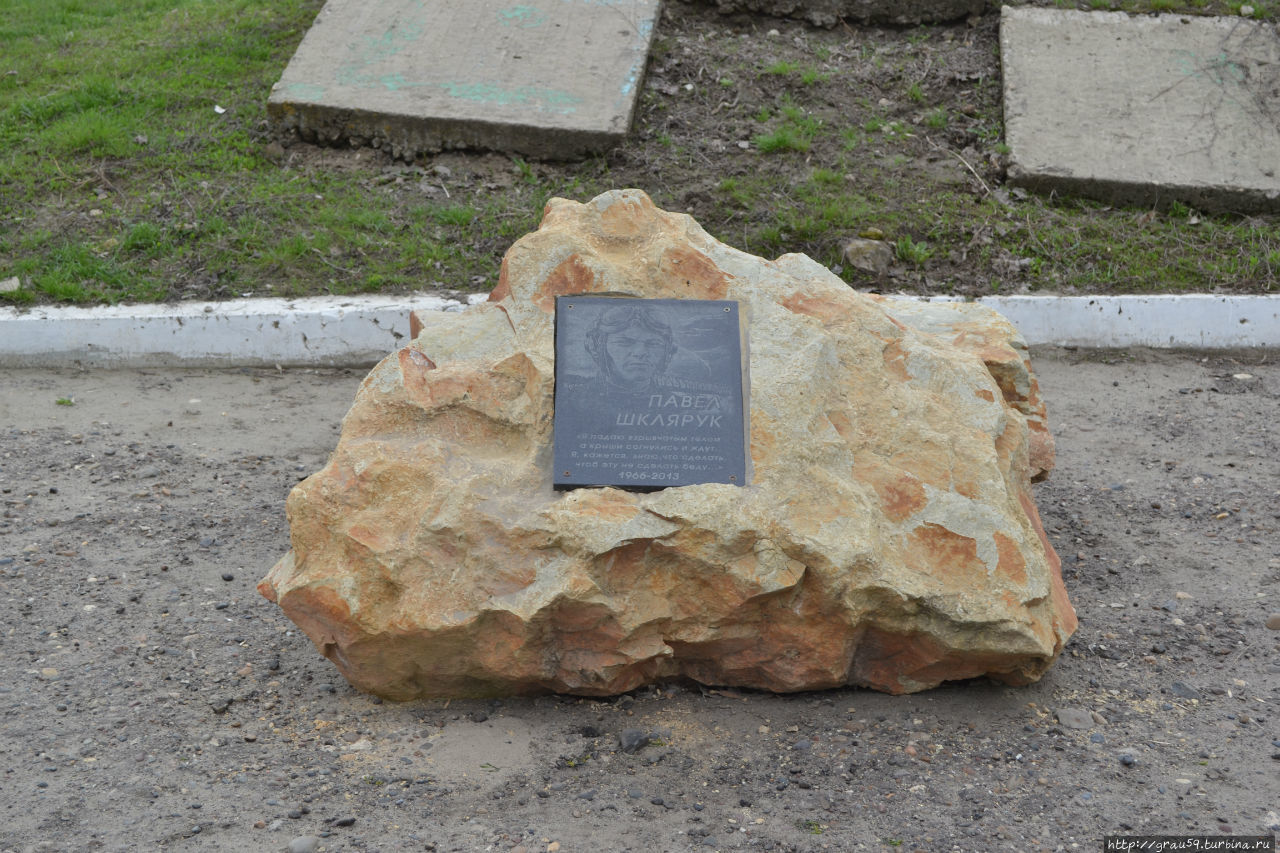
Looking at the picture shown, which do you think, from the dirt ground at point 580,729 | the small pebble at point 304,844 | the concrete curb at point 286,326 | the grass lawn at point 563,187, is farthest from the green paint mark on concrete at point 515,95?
the small pebble at point 304,844

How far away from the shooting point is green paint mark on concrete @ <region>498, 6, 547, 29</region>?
22.4 ft

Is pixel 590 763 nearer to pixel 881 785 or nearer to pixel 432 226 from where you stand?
pixel 881 785

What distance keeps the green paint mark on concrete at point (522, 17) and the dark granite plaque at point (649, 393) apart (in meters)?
4.18

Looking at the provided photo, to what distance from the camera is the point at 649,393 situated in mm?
3104

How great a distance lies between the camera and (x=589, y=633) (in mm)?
2889

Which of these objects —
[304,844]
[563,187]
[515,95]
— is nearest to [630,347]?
[304,844]

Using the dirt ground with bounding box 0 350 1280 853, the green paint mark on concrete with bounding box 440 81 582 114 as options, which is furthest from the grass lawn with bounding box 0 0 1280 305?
the dirt ground with bounding box 0 350 1280 853

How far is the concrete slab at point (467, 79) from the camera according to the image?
617cm

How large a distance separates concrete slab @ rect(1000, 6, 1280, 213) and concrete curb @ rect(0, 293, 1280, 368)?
846 millimetres

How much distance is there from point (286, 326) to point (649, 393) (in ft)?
9.40

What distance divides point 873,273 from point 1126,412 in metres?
1.34

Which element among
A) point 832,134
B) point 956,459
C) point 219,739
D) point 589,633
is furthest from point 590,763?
point 832,134

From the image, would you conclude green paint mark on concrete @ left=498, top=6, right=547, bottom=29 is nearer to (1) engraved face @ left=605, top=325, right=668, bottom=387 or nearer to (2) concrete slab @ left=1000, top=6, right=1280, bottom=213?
(2) concrete slab @ left=1000, top=6, right=1280, bottom=213

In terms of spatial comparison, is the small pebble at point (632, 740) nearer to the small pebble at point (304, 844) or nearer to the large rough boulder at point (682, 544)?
the large rough boulder at point (682, 544)
